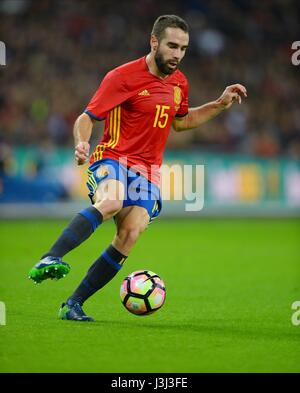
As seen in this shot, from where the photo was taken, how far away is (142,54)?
24594mm

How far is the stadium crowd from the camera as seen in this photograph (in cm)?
2253

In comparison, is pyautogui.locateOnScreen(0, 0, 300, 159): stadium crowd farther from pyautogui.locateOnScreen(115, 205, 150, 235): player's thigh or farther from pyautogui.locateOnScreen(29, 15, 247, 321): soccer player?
pyautogui.locateOnScreen(115, 205, 150, 235): player's thigh

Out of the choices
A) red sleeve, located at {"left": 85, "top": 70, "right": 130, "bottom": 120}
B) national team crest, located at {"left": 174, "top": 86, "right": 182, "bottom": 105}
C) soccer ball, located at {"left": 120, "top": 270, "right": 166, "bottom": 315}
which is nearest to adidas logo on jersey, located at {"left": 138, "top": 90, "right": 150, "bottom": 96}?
red sleeve, located at {"left": 85, "top": 70, "right": 130, "bottom": 120}

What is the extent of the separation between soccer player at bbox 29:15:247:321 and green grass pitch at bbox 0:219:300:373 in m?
0.54

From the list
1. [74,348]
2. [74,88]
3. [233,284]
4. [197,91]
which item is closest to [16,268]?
[233,284]

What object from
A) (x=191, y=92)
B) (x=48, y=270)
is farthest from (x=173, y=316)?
(x=191, y=92)

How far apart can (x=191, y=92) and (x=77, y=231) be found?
18523 millimetres

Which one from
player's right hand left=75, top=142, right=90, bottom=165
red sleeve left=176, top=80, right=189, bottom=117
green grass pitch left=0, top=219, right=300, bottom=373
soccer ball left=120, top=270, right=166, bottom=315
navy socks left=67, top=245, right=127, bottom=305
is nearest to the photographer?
green grass pitch left=0, top=219, right=300, bottom=373

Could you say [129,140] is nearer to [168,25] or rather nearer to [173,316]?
[168,25]

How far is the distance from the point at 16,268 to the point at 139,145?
170 inches

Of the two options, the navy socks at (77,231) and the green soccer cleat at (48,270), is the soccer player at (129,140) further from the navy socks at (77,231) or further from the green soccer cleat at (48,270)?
the green soccer cleat at (48,270)

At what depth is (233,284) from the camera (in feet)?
32.9
